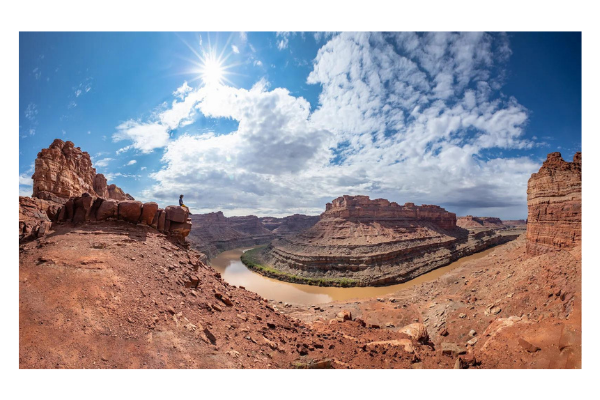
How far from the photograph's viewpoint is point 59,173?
22.0m

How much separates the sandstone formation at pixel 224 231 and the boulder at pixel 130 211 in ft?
128

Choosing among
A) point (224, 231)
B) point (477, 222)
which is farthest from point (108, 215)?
point (477, 222)

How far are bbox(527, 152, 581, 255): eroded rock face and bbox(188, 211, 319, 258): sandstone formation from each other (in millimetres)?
49270

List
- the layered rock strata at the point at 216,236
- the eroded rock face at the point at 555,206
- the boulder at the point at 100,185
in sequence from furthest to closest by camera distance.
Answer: the layered rock strata at the point at 216,236 → the boulder at the point at 100,185 → the eroded rock face at the point at 555,206

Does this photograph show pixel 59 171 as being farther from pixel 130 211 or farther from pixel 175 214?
pixel 175 214

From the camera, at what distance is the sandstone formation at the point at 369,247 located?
32.8m

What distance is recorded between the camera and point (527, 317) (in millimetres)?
8656

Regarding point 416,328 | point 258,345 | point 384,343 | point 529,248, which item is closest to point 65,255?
point 258,345

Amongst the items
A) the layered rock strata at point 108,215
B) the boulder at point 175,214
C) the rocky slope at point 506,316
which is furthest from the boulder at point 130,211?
the rocky slope at point 506,316

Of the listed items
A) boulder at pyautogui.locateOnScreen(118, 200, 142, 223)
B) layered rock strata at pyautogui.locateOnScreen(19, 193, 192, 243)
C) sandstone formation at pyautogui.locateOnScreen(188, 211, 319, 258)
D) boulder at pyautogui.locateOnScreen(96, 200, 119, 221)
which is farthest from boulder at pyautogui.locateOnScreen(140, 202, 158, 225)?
sandstone formation at pyautogui.locateOnScreen(188, 211, 319, 258)

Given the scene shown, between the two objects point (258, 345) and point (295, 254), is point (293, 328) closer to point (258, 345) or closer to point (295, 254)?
point (258, 345)

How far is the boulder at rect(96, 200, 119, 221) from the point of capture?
30.3 feet

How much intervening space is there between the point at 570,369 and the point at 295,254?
1375 inches

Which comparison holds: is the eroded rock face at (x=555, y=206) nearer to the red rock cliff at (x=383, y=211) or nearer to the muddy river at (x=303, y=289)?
the muddy river at (x=303, y=289)
